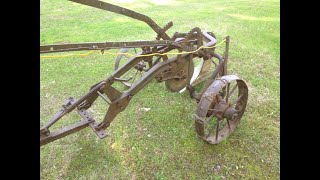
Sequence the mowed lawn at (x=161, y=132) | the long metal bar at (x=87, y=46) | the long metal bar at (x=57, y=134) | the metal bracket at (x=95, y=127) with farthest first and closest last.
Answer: the mowed lawn at (x=161, y=132), the metal bracket at (x=95, y=127), the long metal bar at (x=57, y=134), the long metal bar at (x=87, y=46)

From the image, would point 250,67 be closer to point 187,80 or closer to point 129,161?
point 187,80

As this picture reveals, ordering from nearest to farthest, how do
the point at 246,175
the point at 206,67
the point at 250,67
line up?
the point at 246,175 → the point at 206,67 → the point at 250,67

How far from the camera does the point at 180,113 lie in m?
5.47

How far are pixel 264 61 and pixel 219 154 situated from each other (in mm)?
4228

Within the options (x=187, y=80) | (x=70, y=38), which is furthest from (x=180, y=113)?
(x=70, y=38)

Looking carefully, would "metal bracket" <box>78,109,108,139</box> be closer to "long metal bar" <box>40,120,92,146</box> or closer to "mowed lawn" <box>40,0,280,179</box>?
"long metal bar" <box>40,120,92,146</box>

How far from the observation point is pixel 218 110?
437 cm

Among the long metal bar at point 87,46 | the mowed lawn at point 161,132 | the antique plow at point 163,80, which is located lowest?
the mowed lawn at point 161,132

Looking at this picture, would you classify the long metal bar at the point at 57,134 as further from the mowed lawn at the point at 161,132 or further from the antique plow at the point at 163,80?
the mowed lawn at the point at 161,132

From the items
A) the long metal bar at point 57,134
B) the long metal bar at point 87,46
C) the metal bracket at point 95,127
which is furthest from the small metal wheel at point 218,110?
the long metal bar at point 57,134

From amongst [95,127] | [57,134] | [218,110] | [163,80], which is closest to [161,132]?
[163,80]

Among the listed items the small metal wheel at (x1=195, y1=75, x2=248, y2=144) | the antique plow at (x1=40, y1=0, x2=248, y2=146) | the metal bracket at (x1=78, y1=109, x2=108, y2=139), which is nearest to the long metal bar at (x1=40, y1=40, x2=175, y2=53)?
the antique plow at (x1=40, y1=0, x2=248, y2=146)

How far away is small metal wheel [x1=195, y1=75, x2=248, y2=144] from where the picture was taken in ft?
13.2

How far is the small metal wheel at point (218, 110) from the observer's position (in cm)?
403
